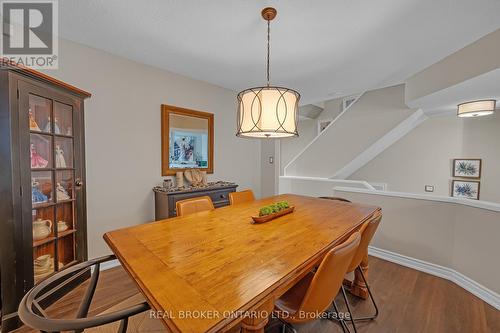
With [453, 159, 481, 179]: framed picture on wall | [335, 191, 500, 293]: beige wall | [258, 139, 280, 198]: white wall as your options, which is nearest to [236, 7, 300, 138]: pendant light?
[335, 191, 500, 293]: beige wall

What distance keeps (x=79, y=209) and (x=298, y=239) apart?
2045 millimetres

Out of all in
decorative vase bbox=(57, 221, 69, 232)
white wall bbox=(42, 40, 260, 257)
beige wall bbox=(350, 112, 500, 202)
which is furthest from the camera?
beige wall bbox=(350, 112, 500, 202)

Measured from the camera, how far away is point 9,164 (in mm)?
1481

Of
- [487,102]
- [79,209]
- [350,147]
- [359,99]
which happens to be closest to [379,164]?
[350,147]

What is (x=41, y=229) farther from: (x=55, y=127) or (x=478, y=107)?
(x=478, y=107)

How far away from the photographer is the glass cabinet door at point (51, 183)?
1696 mm

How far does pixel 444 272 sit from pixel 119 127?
391cm

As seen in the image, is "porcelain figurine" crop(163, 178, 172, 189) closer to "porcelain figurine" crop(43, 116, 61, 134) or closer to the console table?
the console table

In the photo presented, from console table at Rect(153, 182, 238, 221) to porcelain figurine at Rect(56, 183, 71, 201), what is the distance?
2.92ft

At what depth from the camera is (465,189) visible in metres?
3.88

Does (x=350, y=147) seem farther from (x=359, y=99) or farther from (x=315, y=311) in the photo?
(x=315, y=311)

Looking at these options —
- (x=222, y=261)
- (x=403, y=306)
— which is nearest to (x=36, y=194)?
(x=222, y=261)

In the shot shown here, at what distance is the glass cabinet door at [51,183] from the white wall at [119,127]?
302 mm

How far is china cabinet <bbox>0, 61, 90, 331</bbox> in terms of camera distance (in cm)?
148
